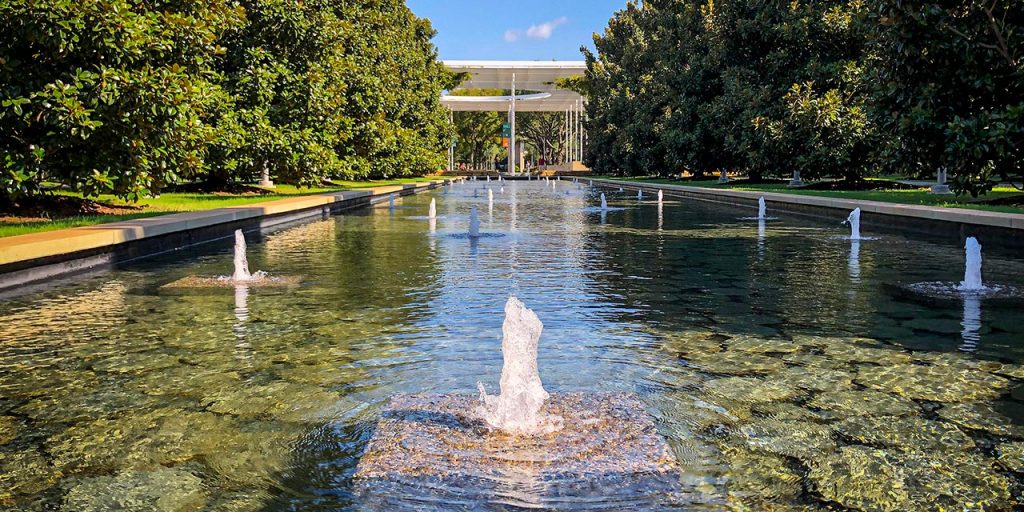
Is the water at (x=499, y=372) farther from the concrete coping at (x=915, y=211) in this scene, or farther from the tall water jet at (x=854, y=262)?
the concrete coping at (x=915, y=211)

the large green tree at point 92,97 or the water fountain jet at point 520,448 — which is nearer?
the water fountain jet at point 520,448

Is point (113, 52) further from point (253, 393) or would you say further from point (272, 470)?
point (272, 470)

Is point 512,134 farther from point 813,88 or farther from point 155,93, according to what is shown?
point 155,93

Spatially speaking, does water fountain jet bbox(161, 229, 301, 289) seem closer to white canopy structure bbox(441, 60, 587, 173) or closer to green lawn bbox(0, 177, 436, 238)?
green lawn bbox(0, 177, 436, 238)

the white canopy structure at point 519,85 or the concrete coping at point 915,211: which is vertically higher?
the white canopy structure at point 519,85

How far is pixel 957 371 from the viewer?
628 centimetres

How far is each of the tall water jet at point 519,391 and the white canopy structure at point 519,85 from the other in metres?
81.8

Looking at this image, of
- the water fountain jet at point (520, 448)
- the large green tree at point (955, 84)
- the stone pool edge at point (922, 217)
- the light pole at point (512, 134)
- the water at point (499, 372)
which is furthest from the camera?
the light pole at point (512, 134)

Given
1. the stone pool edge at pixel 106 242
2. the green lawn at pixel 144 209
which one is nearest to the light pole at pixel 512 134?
the green lawn at pixel 144 209

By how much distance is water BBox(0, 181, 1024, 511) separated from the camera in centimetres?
415

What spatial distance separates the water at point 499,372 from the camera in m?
4.15

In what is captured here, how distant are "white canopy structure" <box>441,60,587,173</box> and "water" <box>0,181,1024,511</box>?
76.6 meters

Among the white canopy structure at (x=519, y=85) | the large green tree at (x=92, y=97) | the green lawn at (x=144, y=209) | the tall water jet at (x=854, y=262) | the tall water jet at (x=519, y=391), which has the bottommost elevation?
the tall water jet at (x=854, y=262)

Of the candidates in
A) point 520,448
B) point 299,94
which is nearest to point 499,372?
point 520,448
